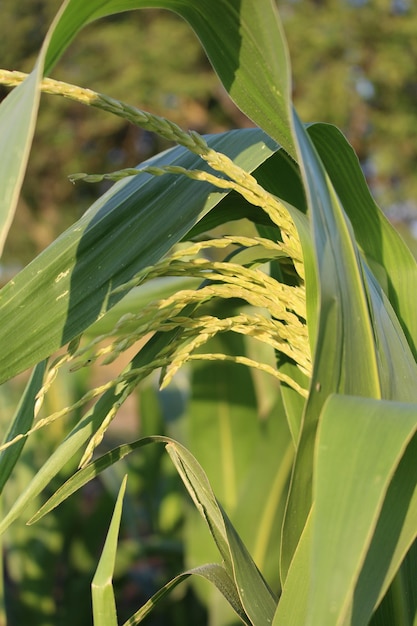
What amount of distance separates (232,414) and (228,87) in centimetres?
95

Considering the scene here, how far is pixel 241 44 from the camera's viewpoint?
1.32 ft

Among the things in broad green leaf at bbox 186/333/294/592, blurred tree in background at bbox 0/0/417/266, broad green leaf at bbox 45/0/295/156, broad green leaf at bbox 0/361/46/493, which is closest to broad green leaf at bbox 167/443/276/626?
broad green leaf at bbox 0/361/46/493

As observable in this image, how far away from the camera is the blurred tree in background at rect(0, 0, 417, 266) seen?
8.38 metres

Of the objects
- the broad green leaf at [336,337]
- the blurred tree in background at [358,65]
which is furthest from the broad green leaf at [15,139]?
the blurred tree in background at [358,65]

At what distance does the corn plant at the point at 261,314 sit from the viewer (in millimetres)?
329

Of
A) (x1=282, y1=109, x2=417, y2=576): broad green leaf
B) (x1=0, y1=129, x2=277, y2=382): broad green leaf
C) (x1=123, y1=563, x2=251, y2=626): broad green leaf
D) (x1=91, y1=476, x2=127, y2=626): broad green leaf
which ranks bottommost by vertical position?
(x1=123, y1=563, x2=251, y2=626): broad green leaf

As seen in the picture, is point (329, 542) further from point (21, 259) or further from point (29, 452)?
point (21, 259)

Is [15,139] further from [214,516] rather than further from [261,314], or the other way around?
[214,516]

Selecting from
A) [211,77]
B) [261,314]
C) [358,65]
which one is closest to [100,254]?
[261,314]

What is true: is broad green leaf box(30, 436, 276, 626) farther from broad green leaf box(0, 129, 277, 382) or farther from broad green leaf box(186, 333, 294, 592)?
broad green leaf box(186, 333, 294, 592)

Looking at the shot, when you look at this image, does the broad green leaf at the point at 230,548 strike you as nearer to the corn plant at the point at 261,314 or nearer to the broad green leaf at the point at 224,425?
the corn plant at the point at 261,314

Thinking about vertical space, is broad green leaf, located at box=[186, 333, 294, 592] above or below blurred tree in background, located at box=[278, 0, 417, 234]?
below

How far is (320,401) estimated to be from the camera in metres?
0.37

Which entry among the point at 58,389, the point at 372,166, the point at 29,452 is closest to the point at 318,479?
the point at 29,452
